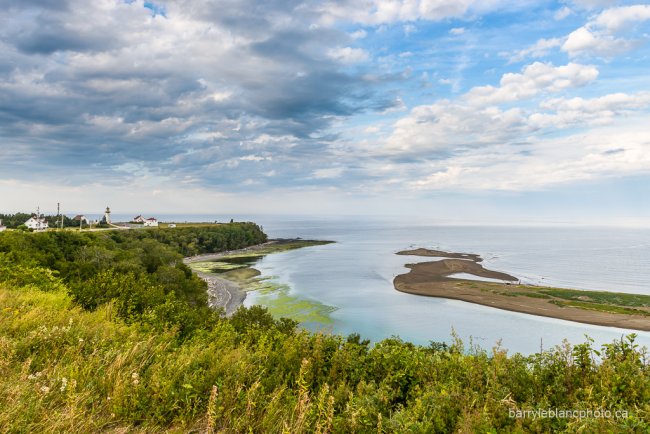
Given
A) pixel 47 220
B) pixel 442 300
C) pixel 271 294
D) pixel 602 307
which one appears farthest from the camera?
pixel 47 220

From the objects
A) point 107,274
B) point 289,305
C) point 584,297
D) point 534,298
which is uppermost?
point 107,274

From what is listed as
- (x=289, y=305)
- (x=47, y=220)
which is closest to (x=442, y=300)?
(x=289, y=305)

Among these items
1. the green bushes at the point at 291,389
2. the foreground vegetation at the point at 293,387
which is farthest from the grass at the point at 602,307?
the green bushes at the point at 291,389

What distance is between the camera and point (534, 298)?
4653 cm

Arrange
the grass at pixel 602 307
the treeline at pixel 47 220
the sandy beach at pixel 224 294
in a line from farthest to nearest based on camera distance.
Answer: the treeline at pixel 47 220 → the sandy beach at pixel 224 294 → the grass at pixel 602 307

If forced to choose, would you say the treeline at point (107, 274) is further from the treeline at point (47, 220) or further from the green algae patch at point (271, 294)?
the treeline at point (47, 220)

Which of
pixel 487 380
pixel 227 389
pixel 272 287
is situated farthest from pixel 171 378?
pixel 272 287

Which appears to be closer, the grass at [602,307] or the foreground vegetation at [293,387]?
the foreground vegetation at [293,387]

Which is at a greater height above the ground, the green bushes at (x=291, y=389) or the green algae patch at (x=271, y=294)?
the green bushes at (x=291, y=389)

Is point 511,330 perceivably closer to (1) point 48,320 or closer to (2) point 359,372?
(2) point 359,372

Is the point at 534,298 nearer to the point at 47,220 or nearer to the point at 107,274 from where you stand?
the point at 107,274

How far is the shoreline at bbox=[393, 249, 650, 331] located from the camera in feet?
126

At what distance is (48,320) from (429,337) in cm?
3079

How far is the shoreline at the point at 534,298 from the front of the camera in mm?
38406
